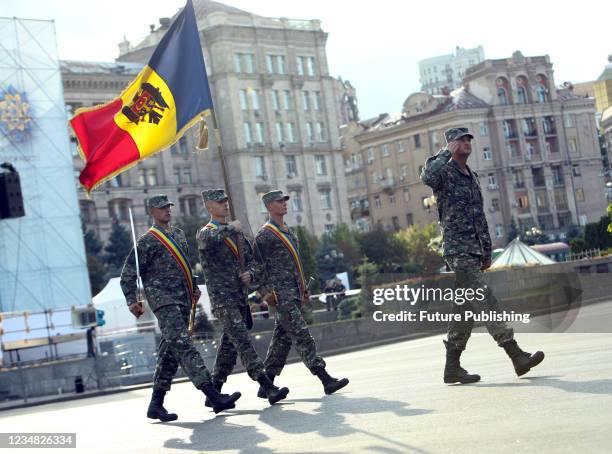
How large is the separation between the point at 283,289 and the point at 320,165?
90.0m

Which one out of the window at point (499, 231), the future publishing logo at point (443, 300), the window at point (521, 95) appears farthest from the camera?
the window at point (521, 95)

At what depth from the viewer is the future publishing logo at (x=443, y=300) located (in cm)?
978

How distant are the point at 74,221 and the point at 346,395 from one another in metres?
44.9

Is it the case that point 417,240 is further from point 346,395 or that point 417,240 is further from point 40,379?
point 346,395

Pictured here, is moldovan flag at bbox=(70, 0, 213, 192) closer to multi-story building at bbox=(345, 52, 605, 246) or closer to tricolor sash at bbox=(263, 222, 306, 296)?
tricolor sash at bbox=(263, 222, 306, 296)

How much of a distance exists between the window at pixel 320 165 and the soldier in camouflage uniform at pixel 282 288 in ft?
292

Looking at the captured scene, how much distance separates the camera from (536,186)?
104375mm

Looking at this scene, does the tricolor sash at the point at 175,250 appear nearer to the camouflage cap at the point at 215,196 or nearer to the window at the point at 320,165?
the camouflage cap at the point at 215,196

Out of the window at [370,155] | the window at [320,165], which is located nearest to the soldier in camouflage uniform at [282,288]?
the window at [320,165]

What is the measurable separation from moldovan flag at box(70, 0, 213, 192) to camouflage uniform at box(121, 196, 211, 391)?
4.46ft

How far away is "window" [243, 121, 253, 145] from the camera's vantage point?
94.6m

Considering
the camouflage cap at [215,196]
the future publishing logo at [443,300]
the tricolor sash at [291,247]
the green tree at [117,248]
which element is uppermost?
the green tree at [117,248]

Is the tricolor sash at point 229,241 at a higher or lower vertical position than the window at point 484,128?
lower

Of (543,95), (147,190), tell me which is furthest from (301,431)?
(543,95)
